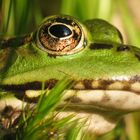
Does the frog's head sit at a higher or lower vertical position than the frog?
higher

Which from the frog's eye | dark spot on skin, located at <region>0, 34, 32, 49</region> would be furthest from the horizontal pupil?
dark spot on skin, located at <region>0, 34, 32, 49</region>

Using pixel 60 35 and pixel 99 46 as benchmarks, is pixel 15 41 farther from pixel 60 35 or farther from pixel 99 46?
pixel 99 46

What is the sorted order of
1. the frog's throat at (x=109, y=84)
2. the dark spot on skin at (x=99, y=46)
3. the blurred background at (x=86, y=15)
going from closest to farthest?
the frog's throat at (x=109, y=84) < the dark spot on skin at (x=99, y=46) < the blurred background at (x=86, y=15)

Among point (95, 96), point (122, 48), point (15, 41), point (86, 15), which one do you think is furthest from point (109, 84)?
point (86, 15)

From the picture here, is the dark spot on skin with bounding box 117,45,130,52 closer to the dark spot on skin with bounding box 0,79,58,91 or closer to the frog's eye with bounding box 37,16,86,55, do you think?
the frog's eye with bounding box 37,16,86,55

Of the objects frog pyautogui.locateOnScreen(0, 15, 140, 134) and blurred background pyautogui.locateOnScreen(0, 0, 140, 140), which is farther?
blurred background pyautogui.locateOnScreen(0, 0, 140, 140)

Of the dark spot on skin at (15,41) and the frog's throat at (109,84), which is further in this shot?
the dark spot on skin at (15,41)

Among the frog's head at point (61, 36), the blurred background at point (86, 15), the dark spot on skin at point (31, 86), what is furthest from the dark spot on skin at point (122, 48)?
the blurred background at point (86, 15)

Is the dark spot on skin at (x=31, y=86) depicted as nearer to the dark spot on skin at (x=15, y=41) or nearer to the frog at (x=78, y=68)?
the frog at (x=78, y=68)
